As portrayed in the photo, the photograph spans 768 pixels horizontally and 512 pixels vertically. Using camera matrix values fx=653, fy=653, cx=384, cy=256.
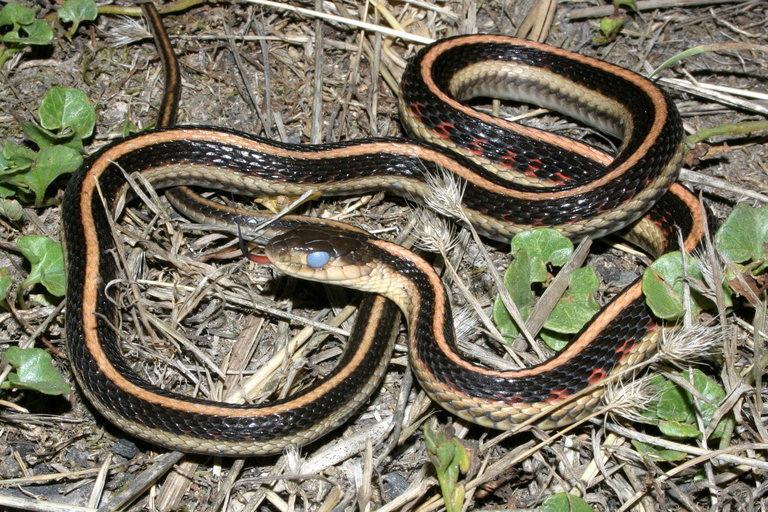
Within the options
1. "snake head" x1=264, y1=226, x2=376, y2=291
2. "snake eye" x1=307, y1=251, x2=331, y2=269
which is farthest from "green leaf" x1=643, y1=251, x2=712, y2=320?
"snake eye" x1=307, y1=251, x2=331, y2=269

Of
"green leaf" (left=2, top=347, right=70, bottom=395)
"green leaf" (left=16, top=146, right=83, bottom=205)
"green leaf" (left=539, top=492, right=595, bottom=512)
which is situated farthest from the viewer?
"green leaf" (left=16, top=146, right=83, bottom=205)

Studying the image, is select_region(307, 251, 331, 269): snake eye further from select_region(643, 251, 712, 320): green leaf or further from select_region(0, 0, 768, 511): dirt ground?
select_region(643, 251, 712, 320): green leaf

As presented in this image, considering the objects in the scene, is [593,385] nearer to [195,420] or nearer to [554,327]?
[554,327]

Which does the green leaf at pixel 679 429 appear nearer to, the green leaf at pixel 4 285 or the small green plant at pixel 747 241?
the small green plant at pixel 747 241

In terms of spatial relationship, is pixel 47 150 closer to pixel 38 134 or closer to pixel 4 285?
pixel 38 134

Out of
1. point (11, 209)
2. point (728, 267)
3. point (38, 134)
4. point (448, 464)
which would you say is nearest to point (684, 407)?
point (728, 267)

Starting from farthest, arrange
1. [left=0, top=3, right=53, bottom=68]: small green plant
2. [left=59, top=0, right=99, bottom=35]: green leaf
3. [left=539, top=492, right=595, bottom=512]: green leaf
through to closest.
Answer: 1. [left=59, top=0, right=99, bottom=35]: green leaf
2. [left=0, top=3, right=53, bottom=68]: small green plant
3. [left=539, top=492, right=595, bottom=512]: green leaf

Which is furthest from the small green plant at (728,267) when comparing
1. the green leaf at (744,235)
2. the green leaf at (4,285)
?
the green leaf at (4,285)
